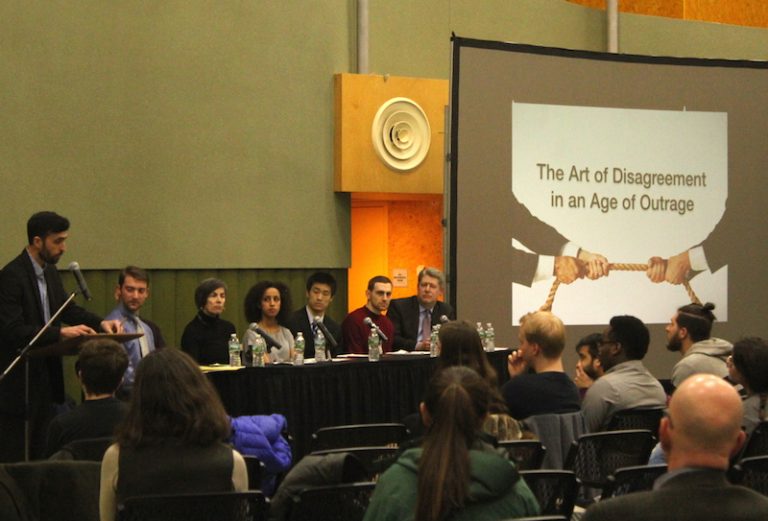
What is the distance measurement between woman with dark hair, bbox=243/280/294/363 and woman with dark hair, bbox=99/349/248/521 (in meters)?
3.87

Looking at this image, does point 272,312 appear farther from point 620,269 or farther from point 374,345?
point 620,269

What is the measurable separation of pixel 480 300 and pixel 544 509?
18.5ft

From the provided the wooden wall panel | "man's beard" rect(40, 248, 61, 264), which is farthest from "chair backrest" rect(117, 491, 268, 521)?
the wooden wall panel

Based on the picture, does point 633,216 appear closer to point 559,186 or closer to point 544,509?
point 559,186

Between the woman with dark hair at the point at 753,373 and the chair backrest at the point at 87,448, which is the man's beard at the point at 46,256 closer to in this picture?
the chair backrest at the point at 87,448

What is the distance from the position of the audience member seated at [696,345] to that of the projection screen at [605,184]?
2.79m

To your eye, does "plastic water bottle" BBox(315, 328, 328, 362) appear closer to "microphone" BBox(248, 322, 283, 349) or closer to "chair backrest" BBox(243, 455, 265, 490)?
"microphone" BBox(248, 322, 283, 349)

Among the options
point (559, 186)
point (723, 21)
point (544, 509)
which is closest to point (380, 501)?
point (544, 509)

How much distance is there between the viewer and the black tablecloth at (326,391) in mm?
6727

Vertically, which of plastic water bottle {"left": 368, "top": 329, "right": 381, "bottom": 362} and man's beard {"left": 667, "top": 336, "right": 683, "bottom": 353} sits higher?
man's beard {"left": 667, "top": 336, "right": 683, "bottom": 353}

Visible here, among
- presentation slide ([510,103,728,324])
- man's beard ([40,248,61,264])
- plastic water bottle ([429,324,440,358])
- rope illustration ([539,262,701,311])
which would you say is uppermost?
presentation slide ([510,103,728,324])

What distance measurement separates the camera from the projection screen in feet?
30.5

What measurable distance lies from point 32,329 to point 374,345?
2335 mm

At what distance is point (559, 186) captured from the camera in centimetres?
966
